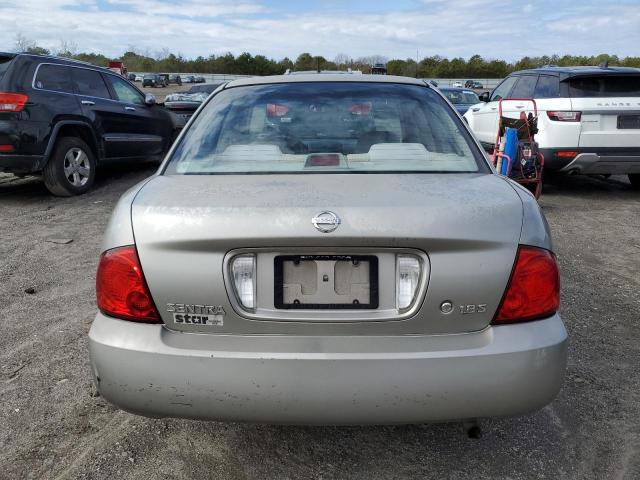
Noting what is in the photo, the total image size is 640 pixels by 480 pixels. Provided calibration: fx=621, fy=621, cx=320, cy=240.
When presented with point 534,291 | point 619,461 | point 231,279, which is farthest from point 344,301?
point 619,461

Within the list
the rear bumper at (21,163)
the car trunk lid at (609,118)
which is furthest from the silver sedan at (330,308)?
the car trunk lid at (609,118)

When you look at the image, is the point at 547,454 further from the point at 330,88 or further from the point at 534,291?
the point at 330,88

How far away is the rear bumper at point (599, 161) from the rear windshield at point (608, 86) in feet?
2.48

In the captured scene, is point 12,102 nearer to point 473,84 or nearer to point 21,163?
point 21,163

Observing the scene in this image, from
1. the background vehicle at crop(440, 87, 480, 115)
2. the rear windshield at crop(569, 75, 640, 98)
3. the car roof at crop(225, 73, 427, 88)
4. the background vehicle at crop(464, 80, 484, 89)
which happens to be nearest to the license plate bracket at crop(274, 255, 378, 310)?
the car roof at crop(225, 73, 427, 88)

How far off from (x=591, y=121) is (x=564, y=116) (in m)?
0.34

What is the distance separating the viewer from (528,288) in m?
2.16

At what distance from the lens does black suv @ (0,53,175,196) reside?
24.3 feet

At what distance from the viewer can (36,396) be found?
10.3 feet

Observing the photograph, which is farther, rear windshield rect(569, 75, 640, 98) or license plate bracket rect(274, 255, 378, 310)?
rear windshield rect(569, 75, 640, 98)

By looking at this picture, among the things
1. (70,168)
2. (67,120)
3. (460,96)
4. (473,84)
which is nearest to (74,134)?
(67,120)

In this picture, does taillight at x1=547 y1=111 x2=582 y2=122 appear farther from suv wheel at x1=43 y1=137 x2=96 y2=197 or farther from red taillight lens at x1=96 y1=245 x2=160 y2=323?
red taillight lens at x1=96 y1=245 x2=160 y2=323

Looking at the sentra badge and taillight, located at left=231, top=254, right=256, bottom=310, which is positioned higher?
taillight, located at left=231, top=254, right=256, bottom=310

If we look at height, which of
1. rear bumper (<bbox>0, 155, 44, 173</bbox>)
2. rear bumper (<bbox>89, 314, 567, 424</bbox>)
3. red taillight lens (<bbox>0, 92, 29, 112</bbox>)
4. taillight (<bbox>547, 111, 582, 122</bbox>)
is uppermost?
red taillight lens (<bbox>0, 92, 29, 112</bbox>)
